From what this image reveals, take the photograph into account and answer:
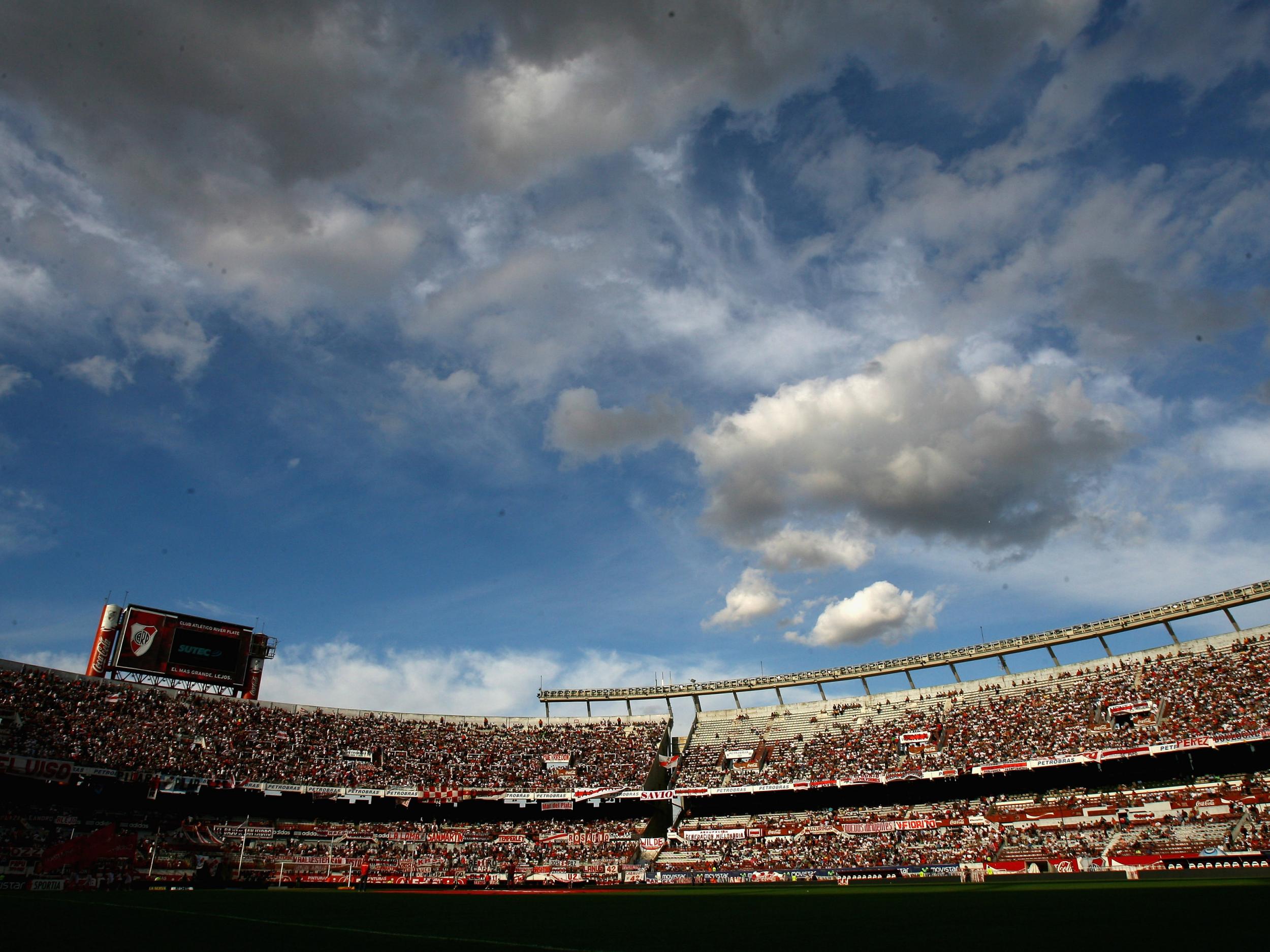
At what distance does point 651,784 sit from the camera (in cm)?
6544

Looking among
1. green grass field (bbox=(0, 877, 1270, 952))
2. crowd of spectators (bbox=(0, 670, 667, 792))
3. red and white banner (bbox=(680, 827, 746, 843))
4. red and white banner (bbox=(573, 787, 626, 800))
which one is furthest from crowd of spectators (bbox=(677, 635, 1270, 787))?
green grass field (bbox=(0, 877, 1270, 952))

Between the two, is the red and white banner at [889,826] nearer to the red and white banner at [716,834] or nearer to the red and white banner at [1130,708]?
the red and white banner at [716,834]

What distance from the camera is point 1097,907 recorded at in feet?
52.6

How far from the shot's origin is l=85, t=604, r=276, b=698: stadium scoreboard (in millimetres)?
55812

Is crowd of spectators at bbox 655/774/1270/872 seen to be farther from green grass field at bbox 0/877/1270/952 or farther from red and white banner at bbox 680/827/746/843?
green grass field at bbox 0/877/1270/952

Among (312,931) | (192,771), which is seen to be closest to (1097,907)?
(312,931)

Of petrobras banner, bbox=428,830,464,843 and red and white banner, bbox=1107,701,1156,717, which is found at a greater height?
red and white banner, bbox=1107,701,1156,717

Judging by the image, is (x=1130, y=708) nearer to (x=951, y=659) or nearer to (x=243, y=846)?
(x=951, y=659)

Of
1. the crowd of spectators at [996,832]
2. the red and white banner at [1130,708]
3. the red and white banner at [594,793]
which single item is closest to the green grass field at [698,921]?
the crowd of spectators at [996,832]

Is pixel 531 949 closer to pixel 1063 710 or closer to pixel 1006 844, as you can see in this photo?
pixel 1006 844

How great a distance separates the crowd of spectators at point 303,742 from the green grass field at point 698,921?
25.1 metres

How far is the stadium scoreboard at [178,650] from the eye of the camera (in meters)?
55.8

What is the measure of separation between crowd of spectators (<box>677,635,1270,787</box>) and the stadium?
0.20 m

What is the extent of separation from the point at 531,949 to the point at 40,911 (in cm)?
1773
